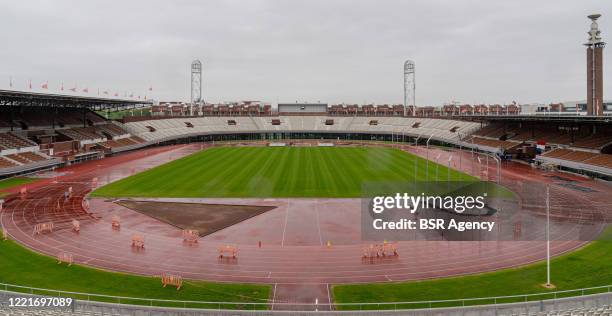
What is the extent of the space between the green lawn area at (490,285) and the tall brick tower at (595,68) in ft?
194

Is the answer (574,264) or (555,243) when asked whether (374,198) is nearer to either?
(555,243)

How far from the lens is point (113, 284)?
22.9m

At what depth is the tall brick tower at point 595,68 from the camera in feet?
238

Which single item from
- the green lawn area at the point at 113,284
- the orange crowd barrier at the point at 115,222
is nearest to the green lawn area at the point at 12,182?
the orange crowd barrier at the point at 115,222

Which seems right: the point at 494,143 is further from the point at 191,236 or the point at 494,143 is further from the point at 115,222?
the point at 115,222

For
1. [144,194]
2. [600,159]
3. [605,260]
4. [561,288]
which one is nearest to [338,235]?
[561,288]

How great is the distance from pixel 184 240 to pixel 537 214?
1124 inches

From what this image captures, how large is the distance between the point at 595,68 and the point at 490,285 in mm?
66995

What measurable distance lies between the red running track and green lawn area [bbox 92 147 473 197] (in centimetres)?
542

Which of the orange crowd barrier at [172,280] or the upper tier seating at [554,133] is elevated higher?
the upper tier seating at [554,133]

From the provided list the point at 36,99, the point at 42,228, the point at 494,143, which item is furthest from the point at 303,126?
the point at 42,228

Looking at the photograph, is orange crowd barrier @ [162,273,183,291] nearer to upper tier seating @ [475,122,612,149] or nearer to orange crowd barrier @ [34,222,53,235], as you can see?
orange crowd barrier @ [34,222,53,235]

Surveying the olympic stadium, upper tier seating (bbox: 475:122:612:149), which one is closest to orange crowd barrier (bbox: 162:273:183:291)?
the olympic stadium

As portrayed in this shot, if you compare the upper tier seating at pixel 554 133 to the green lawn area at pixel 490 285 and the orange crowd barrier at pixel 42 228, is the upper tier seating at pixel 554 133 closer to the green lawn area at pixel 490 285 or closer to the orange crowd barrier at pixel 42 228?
the green lawn area at pixel 490 285
